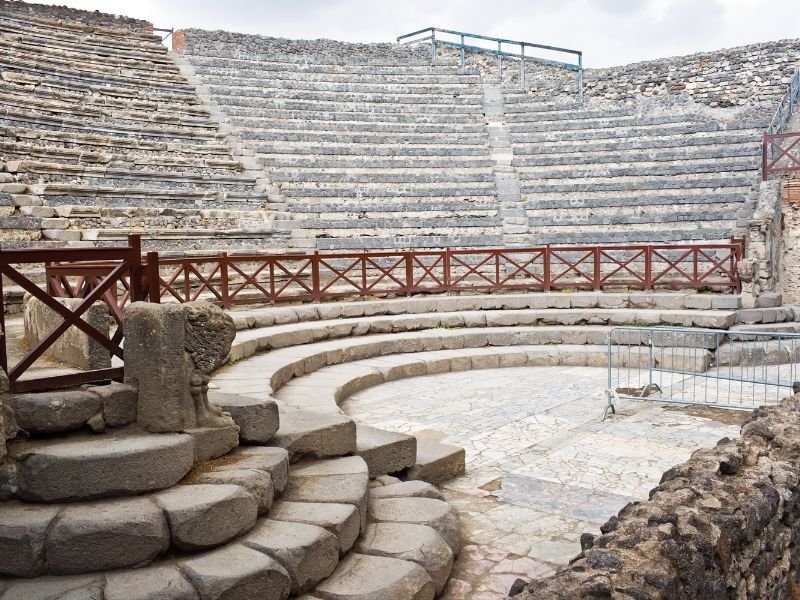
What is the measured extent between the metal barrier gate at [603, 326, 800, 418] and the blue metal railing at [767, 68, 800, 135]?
8.32 metres

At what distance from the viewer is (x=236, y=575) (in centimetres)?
320

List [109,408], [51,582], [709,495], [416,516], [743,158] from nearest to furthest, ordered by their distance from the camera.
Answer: [51,582], [709,495], [109,408], [416,516], [743,158]

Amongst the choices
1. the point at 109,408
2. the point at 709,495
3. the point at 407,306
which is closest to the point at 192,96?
the point at 407,306

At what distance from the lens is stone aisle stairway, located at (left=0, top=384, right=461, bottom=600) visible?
3219 millimetres

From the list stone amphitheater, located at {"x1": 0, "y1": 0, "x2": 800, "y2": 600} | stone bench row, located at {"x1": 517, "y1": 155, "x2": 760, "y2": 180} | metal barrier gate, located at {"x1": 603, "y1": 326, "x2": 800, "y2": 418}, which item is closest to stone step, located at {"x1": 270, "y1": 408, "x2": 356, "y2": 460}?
stone amphitheater, located at {"x1": 0, "y1": 0, "x2": 800, "y2": 600}

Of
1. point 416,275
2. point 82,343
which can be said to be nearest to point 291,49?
point 416,275

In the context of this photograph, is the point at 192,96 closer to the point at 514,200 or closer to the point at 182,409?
the point at 514,200

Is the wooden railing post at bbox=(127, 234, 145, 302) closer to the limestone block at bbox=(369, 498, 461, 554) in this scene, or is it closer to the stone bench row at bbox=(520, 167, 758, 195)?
the limestone block at bbox=(369, 498, 461, 554)

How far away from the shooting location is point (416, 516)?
175 inches

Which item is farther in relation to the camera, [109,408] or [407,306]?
[407,306]

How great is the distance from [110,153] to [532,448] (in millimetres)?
12458

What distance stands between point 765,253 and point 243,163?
11.2 meters

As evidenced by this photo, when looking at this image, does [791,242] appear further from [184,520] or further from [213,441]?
[184,520]

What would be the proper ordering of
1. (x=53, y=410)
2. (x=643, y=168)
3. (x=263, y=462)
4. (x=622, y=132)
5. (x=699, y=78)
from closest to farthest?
(x=53, y=410)
(x=263, y=462)
(x=643, y=168)
(x=622, y=132)
(x=699, y=78)
